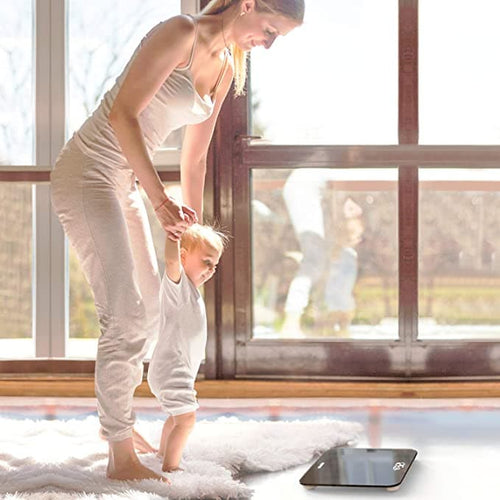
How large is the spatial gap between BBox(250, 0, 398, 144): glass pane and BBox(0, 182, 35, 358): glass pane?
3.09 feet

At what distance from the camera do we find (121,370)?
2.18 metres

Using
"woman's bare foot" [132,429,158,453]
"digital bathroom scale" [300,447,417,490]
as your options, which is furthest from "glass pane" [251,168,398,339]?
"woman's bare foot" [132,429,158,453]

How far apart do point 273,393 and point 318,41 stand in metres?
1.31

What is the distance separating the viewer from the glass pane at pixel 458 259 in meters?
3.69

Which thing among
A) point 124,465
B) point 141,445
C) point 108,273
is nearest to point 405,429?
point 141,445

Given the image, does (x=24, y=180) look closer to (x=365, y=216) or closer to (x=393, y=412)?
(x=365, y=216)

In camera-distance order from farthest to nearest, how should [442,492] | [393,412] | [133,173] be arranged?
[393,412] < [133,173] < [442,492]

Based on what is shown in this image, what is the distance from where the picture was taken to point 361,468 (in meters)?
2.37

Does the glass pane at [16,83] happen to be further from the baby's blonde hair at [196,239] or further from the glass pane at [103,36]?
the baby's blonde hair at [196,239]

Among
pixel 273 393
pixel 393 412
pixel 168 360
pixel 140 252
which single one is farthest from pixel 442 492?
pixel 273 393

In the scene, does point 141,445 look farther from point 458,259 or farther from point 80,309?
point 458,259

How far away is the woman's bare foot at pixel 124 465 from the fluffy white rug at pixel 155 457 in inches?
1.0

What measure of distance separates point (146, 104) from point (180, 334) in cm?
53

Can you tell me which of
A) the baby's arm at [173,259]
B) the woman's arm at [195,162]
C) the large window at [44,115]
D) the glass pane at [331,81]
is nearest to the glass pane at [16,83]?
the large window at [44,115]
